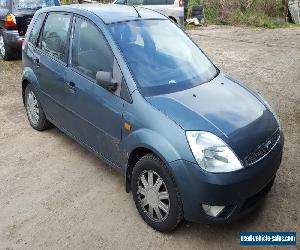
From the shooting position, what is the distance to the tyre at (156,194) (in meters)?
3.30

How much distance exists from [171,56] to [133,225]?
185 centimetres

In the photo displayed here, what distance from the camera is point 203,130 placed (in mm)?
3252

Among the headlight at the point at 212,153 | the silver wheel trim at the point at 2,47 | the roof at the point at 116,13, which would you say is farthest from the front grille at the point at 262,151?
the silver wheel trim at the point at 2,47

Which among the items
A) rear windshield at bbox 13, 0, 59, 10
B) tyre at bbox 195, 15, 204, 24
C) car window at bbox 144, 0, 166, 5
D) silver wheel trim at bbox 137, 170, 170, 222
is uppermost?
rear windshield at bbox 13, 0, 59, 10

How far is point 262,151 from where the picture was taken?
3.38 meters

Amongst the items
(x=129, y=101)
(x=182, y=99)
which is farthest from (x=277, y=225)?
(x=129, y=101)

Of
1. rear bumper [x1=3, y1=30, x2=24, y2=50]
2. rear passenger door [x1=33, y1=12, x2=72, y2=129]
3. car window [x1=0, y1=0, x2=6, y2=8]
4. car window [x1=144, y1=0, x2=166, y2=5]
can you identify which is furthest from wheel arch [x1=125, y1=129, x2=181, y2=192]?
car window [x1=144, y1=0, x2=166, y2=5]

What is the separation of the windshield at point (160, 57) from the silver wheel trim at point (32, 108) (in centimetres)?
209

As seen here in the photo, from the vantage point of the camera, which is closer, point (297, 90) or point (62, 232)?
point (62, 232)

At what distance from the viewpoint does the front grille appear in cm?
324

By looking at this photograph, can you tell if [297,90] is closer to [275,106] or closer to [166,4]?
[275,106]

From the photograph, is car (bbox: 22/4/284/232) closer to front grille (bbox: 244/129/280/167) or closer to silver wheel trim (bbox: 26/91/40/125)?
front grille (bbox: 244/129/280/167)

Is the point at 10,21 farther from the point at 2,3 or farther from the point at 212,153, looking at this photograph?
the point at 212,153

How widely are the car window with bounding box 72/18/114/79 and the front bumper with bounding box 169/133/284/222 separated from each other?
1.41 m
